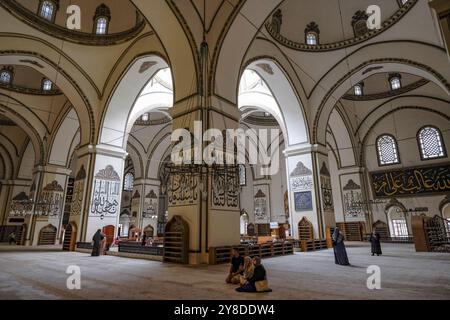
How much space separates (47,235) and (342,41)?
15362 millimetres

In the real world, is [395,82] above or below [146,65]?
above

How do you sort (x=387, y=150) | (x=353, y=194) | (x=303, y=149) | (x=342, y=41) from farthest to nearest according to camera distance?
(x=387, y=150) < (x=353, y=194) < (x=303, y=149) < (x=342, y=41)

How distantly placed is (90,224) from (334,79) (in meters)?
10.8

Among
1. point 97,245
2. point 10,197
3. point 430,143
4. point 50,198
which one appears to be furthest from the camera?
point 10,197

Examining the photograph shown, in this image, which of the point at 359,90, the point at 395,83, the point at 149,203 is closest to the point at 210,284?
the point at 359,90

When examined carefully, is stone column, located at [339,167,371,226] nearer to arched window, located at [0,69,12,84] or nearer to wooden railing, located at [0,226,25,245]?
arched window, located at [0,69,12,84]

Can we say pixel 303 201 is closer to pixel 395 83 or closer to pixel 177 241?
pixel 177 241

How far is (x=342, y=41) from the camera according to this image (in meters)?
10.5

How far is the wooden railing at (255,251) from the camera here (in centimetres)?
614

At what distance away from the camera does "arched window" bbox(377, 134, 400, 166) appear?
49.0 feet

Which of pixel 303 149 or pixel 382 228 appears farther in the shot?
pixel 382 228

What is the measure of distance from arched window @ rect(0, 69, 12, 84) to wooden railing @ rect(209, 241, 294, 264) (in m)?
12.9

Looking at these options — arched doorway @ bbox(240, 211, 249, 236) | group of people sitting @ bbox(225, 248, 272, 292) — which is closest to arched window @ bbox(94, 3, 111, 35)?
group of people sitting @ bbox(225, 248, 272, 292)

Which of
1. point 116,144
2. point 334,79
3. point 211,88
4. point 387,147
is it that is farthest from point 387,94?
point 116,144
